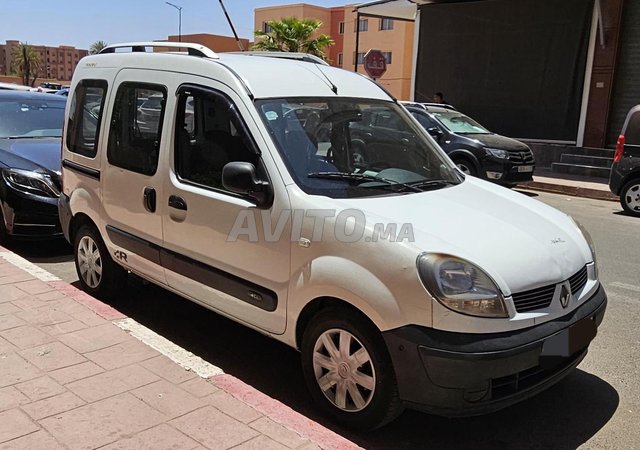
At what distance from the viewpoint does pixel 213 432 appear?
111 inches

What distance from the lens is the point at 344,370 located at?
3.07 m

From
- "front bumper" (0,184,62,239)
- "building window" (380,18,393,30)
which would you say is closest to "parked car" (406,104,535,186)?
"front bumper" (0,184,62,239)

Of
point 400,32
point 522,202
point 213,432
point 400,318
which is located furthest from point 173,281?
point 400,32

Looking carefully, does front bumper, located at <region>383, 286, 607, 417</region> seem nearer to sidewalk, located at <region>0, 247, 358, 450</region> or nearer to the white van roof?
sidewalk, located at <region>0, 247, 358, 450</region>

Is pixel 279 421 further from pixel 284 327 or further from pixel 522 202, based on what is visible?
pixel 522 202

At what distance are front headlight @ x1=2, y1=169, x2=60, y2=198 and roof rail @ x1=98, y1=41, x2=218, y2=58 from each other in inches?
75.6

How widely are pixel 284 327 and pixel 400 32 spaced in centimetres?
4371

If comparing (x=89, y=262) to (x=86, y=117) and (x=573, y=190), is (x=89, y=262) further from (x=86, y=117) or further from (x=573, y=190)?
(x=573, y=190)

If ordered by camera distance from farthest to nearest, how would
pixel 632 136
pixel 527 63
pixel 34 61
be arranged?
pixel 34 61 → pixel 527 63 → pixel 632 136

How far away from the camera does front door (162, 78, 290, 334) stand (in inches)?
131

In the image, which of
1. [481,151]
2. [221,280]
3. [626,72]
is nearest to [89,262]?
[221,280]

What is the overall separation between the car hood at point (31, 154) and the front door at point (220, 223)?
307 cm

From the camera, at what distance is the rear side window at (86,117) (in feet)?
15.6

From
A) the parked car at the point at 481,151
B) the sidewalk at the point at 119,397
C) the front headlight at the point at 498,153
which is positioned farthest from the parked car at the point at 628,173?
the sidewalk at the point at 119,397
